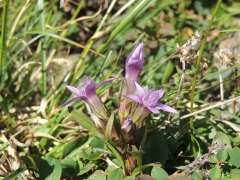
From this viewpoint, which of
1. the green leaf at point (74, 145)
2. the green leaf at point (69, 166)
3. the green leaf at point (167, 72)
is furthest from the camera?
the green leaf at point (167, 72)

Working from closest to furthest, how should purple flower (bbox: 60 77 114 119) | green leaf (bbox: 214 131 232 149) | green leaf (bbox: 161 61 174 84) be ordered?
purple flower (bbox: 60 77 114 119) < green leaf (bbox: 214 131 232 149) < green leaf (bbox: 161 61 174 84)

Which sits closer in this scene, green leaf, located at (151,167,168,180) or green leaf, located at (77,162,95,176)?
green leaf, located at (151,167,168,180)

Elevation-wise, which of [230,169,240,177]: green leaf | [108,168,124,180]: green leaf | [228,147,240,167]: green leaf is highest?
[108,168,124,180]: green leaf

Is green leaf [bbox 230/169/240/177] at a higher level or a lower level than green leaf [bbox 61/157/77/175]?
lower

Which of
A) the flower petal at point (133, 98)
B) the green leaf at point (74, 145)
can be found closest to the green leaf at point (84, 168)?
the green leaf at point (74, 145)

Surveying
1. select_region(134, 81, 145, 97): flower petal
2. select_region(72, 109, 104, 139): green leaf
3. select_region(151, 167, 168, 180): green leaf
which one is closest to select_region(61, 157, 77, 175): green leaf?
select_region(72, 109, 104, 139): green leaf

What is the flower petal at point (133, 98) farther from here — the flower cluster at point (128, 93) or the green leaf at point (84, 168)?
the green leaf at point (84, 168)

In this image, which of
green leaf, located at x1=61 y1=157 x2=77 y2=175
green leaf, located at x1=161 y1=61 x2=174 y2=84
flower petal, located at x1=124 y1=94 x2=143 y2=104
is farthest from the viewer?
green leaf, located at x1=161 y1=61 x2=174 y2=84

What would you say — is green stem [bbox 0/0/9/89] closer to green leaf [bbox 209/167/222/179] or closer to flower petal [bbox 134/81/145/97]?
flower petal [bbox 134/81/145/97]

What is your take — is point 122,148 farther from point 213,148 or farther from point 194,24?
point 194,24
